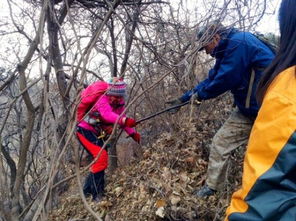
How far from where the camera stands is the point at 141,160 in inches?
215

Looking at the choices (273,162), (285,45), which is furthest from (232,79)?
(273,162)

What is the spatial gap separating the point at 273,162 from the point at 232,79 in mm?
2379

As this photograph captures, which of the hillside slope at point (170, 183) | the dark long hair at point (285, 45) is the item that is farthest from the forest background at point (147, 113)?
the dark long hair at point (285, 45)

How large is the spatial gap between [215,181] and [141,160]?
5.92ft

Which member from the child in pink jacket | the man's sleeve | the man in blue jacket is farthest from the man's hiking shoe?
the child in pink jacket

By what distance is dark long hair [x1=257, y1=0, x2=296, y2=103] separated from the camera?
1.25 m

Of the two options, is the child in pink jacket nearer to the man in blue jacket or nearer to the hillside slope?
the hillside slope

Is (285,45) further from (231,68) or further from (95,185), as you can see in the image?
(95,185)

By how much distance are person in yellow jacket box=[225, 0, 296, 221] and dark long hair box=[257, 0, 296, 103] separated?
0.04 m

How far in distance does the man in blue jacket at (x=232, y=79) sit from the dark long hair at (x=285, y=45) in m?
1.81

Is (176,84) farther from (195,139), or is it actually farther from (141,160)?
(141,160)

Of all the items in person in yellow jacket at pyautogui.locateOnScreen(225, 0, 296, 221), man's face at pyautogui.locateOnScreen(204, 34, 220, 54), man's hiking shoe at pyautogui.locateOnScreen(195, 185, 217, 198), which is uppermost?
man's face at pyautogui.locateOnScreen(204, 34, 220, 54)

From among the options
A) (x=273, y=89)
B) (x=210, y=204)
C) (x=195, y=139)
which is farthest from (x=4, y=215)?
(x=195, y=139)

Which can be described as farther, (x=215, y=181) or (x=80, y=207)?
(x=80, y=207)
